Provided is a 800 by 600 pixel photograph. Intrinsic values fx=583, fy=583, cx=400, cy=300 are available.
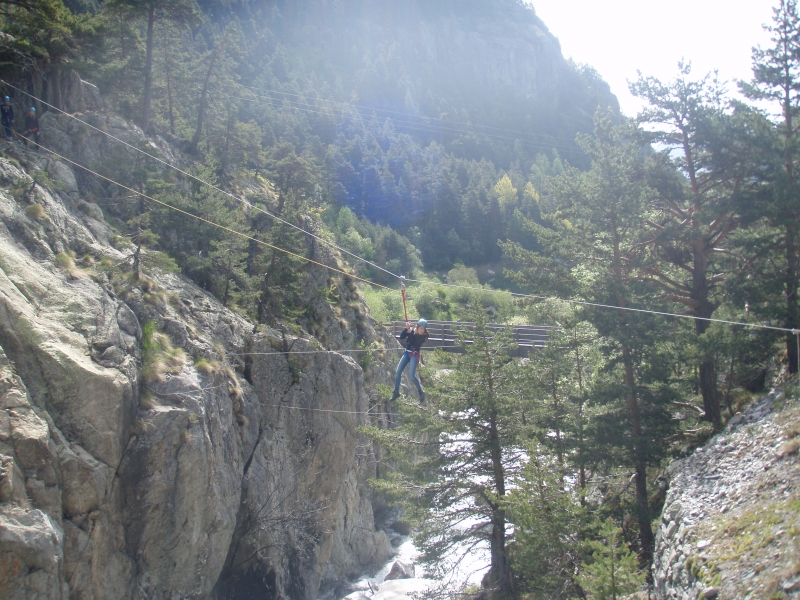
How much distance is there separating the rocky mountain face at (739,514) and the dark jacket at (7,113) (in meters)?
20.2

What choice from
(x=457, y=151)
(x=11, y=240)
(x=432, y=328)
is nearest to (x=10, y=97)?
(x=11, y=240)

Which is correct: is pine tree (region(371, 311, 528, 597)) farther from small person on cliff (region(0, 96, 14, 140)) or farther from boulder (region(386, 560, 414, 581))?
small person on cliff (region(0, 96, 14, 140))

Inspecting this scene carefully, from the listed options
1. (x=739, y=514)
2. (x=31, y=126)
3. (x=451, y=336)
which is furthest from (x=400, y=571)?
(x=31, y=126)

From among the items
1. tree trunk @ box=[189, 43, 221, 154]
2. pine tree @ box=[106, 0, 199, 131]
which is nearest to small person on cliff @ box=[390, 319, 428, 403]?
pine tree @ box=[106, 0, 199, 131]

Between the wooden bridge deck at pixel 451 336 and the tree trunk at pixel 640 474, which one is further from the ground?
the wooden bridge deck at pixel 451 336

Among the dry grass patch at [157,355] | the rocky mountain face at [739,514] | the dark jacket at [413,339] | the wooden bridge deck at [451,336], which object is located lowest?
the rocky mountain face at [739,514]

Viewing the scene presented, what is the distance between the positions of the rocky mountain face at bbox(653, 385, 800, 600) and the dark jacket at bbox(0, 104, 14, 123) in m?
20.2

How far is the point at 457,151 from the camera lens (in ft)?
365

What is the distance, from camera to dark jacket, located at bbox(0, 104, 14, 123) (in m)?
16.8

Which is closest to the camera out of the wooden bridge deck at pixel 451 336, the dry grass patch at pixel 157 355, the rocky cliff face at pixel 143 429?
the rocky cliff face at pixel 143 429

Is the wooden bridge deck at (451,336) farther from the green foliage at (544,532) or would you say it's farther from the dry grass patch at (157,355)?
the green foliage at (544,532)

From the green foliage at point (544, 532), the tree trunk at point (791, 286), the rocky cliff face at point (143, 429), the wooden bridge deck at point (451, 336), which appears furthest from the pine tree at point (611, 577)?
the wooden bridge deck at point (451, 336)

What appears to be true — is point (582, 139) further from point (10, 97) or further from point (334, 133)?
point (334, 133)

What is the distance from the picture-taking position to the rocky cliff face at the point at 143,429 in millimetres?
10484
